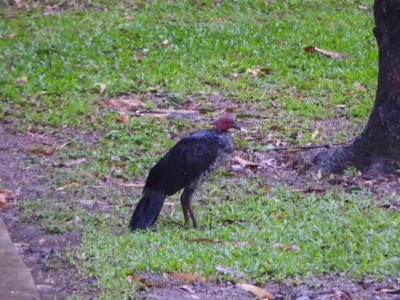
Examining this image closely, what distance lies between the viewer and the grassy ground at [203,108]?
6930 mm

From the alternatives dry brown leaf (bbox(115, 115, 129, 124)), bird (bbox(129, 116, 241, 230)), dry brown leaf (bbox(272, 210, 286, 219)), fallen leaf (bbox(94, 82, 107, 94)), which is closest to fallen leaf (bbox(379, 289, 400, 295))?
dry brown leaf (bbox(272, 210, 286, 219))

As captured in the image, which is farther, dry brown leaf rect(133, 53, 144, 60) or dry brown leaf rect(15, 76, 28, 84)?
dry brown leaf rect(133, 53, 144, 60)

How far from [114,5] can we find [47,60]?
3342 millimetres

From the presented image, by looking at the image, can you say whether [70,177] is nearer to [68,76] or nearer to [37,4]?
[68,76]

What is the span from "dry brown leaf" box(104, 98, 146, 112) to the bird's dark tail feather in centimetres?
433

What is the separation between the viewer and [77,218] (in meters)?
8.33

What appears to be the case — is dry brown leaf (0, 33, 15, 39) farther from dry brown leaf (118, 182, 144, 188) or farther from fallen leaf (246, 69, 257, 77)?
dry brown leaf (118, 182, 144, 188)

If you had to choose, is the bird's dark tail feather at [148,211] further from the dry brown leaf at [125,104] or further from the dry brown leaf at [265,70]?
the dry brown leaf at [265,70]

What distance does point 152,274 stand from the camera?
21.6 ft

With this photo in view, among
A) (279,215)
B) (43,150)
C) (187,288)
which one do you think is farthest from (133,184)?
(187,288)

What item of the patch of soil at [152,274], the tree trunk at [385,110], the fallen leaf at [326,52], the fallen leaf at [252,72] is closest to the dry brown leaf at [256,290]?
the patch of soil at [152,274]

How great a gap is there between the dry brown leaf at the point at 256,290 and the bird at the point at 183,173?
1.68 meters

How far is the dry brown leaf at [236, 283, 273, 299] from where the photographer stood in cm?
607

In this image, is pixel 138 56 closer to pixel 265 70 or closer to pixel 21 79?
pixel 21 79
